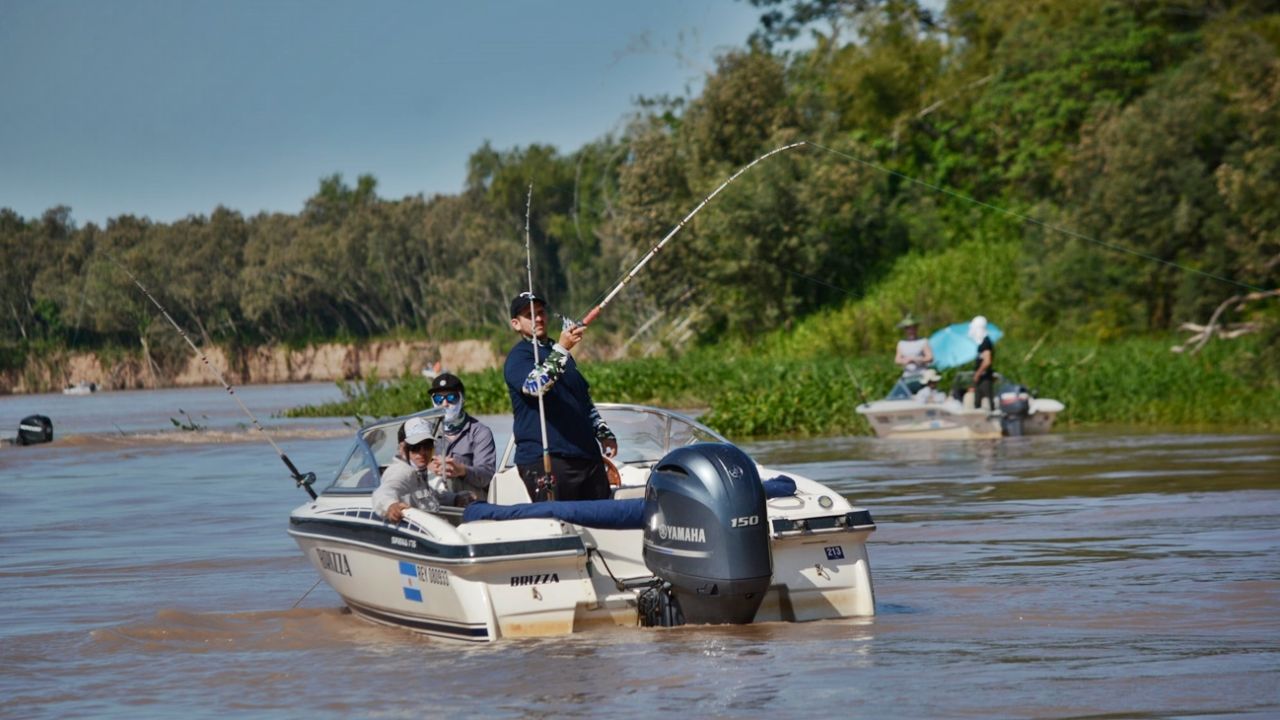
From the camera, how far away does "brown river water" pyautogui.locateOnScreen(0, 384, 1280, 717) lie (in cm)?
752

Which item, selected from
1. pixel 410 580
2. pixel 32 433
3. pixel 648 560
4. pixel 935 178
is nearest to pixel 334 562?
pixel 410 580

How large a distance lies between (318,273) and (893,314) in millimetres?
48629

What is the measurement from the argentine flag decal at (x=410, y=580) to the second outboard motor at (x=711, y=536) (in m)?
1.38

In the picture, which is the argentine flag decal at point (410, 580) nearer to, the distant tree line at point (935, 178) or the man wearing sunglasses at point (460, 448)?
the man wearing sunglasses at point (460, 448)

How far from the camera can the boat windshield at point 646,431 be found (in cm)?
1088

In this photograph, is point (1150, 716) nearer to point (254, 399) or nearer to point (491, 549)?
point (491, 549)

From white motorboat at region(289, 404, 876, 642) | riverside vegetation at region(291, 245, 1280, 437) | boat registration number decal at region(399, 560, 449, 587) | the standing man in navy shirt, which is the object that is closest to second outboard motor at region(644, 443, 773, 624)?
white motorboat at region(289, 404, 876, 642)

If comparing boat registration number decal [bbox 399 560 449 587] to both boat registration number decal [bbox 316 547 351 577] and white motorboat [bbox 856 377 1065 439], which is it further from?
white motorboat [bbox 856 377 1065 439]

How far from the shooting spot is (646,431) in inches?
430

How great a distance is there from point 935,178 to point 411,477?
3833 centimetres

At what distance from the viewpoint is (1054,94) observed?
137ft

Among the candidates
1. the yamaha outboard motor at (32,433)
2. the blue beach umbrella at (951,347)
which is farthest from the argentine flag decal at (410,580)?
the yamaha outboard motor at (32,433)

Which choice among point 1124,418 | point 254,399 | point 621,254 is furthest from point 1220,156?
point 254,399

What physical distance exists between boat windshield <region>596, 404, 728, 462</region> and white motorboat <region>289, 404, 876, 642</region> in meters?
1.41
